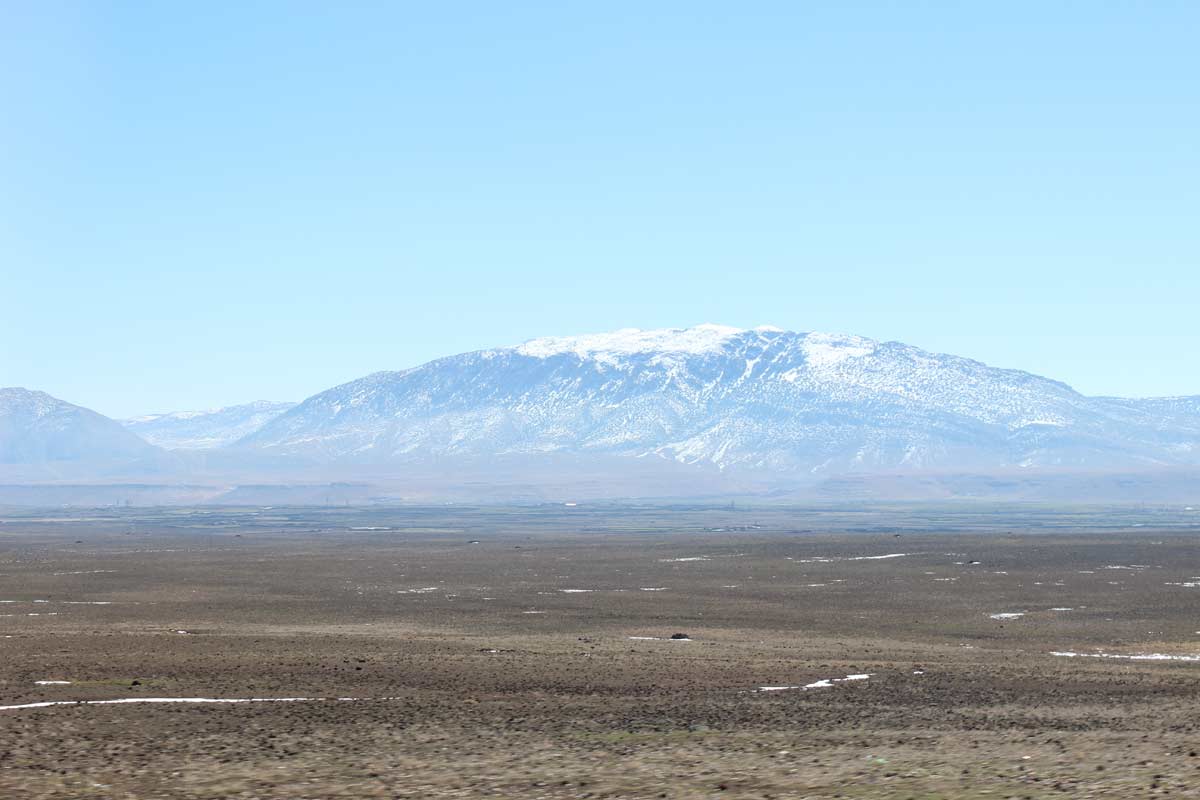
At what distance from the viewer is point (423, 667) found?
33.7 meters

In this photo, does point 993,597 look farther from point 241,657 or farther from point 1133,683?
point 241,657

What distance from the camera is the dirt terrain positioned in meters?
20.2

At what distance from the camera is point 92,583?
2963 inches

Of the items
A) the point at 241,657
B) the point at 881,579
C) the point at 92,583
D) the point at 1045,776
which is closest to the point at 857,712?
the point at 1045,776

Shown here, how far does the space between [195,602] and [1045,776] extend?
4859 cm

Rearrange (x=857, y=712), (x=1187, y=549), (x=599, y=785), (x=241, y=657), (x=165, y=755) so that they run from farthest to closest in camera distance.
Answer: (x=1187, y=549)
(x=241, y=657)
(x=857, y=712)
(x=165, y=755)
(x=599, y=785)

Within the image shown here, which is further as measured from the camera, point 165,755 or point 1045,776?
point 165,755

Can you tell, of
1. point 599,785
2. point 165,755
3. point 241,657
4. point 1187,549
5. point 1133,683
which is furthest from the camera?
point 1187,549

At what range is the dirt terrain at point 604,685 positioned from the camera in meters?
20.2

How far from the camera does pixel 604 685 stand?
31.0 meters

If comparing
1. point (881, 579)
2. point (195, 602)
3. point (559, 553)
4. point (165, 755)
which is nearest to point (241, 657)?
point (165, 755)

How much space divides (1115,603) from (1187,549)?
4736 cm

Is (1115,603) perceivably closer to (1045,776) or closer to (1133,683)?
(1133,683)

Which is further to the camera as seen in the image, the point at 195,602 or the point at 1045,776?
the point at 195,602
